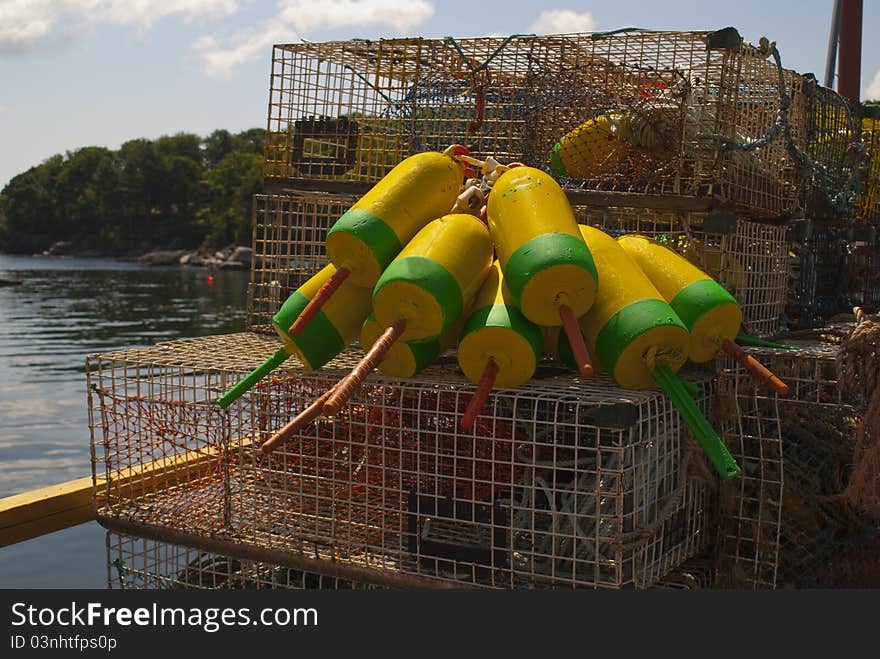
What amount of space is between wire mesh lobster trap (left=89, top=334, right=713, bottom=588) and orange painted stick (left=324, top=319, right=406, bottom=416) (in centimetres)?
26

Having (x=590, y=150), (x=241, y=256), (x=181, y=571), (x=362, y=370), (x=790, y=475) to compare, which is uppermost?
(x=590, y=150)

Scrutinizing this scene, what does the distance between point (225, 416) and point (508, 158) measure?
5.53 ft

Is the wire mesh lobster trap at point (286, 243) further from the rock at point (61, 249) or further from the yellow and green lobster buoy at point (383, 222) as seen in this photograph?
the rock at point (61, 249)

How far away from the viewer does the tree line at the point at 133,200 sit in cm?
7775

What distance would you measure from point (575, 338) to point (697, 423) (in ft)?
1.32

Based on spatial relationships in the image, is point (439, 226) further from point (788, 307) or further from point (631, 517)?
point (788, 307)

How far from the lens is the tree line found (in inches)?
3061

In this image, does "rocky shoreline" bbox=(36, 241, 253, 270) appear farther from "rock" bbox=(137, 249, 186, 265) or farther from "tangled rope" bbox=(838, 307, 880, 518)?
"tangled rope" bbox=(838, 307, 880, 518)

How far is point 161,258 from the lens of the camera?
7006 cm

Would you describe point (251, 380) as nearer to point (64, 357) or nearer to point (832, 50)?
point (832, 50)

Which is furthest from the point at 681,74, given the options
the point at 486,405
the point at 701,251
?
the point at 486,405

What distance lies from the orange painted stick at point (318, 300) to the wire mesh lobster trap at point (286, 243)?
1.32m

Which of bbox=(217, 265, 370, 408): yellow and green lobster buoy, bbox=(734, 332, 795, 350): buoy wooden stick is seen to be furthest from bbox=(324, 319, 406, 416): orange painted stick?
bbox=(734, 332, 795, 350): buoy wooden stick

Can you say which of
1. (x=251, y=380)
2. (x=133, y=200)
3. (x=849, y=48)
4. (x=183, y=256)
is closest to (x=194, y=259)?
(x=183, y=256)
